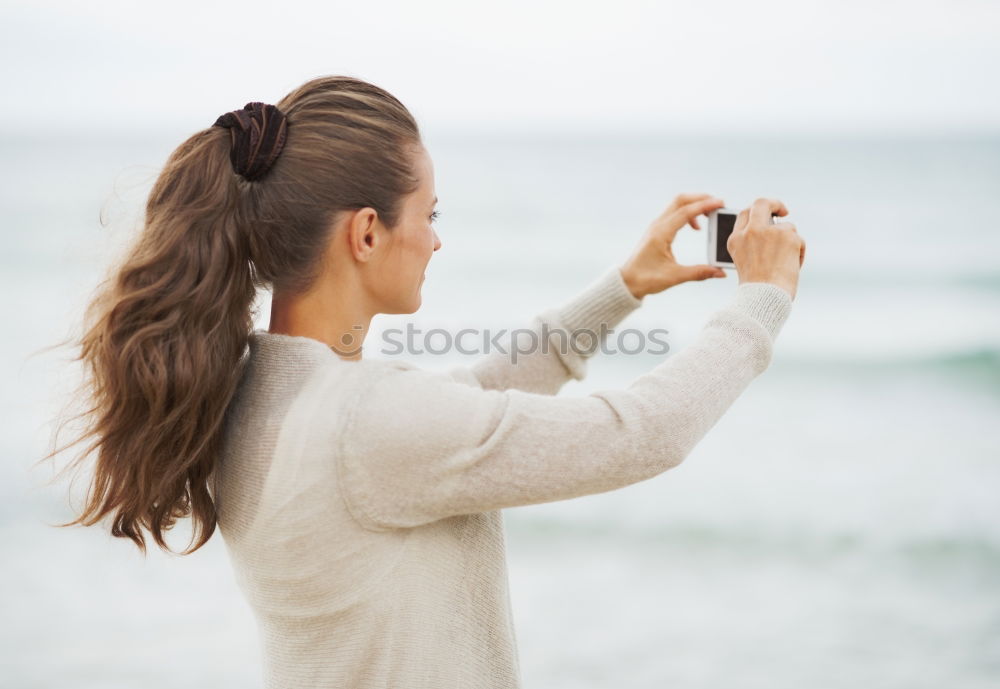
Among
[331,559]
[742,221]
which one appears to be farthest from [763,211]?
[331,559]

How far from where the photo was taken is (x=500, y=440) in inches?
39.7

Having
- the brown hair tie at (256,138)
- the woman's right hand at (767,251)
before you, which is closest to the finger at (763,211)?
the woman's right hand at (767,251)

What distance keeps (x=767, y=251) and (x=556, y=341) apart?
47 cm

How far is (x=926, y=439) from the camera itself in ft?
20.2

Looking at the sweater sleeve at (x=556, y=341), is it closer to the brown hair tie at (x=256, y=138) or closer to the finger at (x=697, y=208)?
the finger at (x=697, y=208)

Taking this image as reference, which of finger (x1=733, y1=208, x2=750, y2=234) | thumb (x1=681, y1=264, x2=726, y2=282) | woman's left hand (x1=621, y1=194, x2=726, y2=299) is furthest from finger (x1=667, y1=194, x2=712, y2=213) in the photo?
finger (x1=733, y1=208, x2=750, y2=234)

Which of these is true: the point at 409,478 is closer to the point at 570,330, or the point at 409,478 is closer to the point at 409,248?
the point at 409,248

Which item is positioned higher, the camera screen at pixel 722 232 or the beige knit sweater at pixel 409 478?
the camera screen at pixel 722 232

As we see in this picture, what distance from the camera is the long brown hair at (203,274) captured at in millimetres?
1102

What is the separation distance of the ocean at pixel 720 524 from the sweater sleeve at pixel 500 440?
47 centimetres

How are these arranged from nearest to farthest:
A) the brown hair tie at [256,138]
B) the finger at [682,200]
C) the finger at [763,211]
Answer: the brown hair tie at [256,138], the finger at [763,211], the finger at [682,200]

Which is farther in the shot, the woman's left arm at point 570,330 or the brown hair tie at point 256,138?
the woman's left arm at point 570,330

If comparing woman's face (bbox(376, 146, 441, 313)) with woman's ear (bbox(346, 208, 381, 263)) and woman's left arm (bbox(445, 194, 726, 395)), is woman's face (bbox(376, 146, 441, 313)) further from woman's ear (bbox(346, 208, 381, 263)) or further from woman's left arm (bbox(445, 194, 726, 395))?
woman's left arm (bbox(445, 194, 726, 395))

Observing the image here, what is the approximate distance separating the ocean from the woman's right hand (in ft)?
2.44
